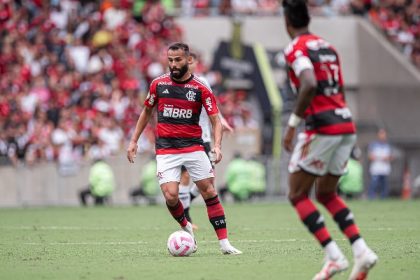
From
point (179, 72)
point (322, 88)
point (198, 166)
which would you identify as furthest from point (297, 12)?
point (198, 166)

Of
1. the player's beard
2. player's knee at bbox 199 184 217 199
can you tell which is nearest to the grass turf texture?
player's knee at bbox 199 184 217 199

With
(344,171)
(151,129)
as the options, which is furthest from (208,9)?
(344,171)

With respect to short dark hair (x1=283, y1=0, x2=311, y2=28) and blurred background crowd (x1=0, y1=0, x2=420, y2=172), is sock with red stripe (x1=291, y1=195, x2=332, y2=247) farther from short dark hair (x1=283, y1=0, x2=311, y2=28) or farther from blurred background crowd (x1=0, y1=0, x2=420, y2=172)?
blurred background crowd (x1=0, y1=0, x2=420, y2=172)

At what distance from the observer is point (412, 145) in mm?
30672

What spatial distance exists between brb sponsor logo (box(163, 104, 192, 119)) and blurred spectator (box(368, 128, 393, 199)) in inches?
722

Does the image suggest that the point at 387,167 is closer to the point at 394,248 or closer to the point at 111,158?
the point at 111,158

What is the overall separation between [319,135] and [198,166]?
3324 mm

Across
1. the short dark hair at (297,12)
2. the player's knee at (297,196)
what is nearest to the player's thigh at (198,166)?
the player's knee at (297,196)

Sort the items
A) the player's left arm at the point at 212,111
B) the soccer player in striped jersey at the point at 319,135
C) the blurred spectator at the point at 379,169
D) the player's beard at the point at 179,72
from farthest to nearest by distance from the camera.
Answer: the blurred spectator at the point at 379,169
the player's left arm at the point at 212,111
the player's beard at the point at 179,72
the soccer player in striped jersey at the point at 319,135

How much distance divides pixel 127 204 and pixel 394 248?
1566 centimetres

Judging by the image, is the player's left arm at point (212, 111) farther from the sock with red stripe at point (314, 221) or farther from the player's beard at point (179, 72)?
the sock with red stripe at point (314, 221)

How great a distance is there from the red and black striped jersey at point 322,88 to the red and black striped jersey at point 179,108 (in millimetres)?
3062

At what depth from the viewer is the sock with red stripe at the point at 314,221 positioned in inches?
351

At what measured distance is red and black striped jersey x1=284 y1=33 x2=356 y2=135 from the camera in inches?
354
